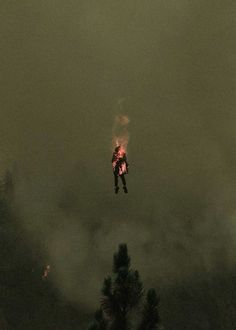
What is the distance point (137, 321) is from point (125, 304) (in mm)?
748

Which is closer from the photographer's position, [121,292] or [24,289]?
[121,292]

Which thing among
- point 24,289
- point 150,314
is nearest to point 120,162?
point 150,314

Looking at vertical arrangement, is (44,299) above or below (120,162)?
above

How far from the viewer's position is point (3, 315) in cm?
16012

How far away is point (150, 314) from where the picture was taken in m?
15.0

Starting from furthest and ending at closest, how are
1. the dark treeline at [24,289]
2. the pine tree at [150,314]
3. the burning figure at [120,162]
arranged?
1. the dark treeline at [24,289]
2. the burning figure at [120,162]
3. the pine tree at [150,314]

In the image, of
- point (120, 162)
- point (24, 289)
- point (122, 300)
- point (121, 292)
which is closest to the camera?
point (121, 292)

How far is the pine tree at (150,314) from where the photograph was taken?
1461cm

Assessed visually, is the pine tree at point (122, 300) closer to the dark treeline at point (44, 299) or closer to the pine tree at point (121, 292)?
the pine tree at point (121, 292)

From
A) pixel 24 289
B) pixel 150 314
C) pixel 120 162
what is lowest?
pixel 150 314

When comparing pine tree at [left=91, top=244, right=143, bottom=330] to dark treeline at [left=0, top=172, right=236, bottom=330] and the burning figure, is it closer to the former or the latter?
the burning figure

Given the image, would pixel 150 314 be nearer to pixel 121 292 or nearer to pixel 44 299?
pixel 121 292

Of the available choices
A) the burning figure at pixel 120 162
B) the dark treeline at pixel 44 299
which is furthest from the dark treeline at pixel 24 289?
the burning figure at pixel 120 162

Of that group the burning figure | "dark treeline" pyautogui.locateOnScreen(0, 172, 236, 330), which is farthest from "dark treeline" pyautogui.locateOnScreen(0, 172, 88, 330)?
the burning figure
